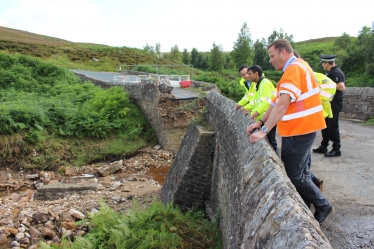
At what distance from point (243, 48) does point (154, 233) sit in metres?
38.7

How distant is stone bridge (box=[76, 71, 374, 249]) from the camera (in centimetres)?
191

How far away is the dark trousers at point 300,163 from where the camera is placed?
11.8ft

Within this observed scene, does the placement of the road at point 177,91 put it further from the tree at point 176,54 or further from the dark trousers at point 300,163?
the tree at point 176,54

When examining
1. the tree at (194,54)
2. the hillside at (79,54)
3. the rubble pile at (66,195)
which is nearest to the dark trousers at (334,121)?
the rubble pile at (66,195)

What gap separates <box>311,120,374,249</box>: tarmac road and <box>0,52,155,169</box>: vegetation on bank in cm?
858

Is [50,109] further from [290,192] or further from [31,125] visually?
[290,192]

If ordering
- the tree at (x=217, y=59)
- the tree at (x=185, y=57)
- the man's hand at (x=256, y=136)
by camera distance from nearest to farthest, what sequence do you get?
1. the man's hand at (x=256, y=136)
2. the tree at (x=217, y=59)
3. the tree at (x=185, y=57)

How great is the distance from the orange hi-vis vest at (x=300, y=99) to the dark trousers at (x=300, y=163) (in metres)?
0.12

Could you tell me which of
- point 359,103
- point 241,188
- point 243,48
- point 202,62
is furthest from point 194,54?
point 241,188

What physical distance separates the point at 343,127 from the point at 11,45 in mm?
40699

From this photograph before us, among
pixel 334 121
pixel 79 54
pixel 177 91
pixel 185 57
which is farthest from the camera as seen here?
pixel 185 57

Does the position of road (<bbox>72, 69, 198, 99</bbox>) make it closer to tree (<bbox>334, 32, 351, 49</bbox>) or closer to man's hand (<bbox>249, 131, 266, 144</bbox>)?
man's hand (<bbox>249, 131, 266, 144</bbox>)

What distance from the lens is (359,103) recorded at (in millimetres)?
12273

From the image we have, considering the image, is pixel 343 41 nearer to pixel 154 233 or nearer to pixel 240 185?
pixel 154 233
